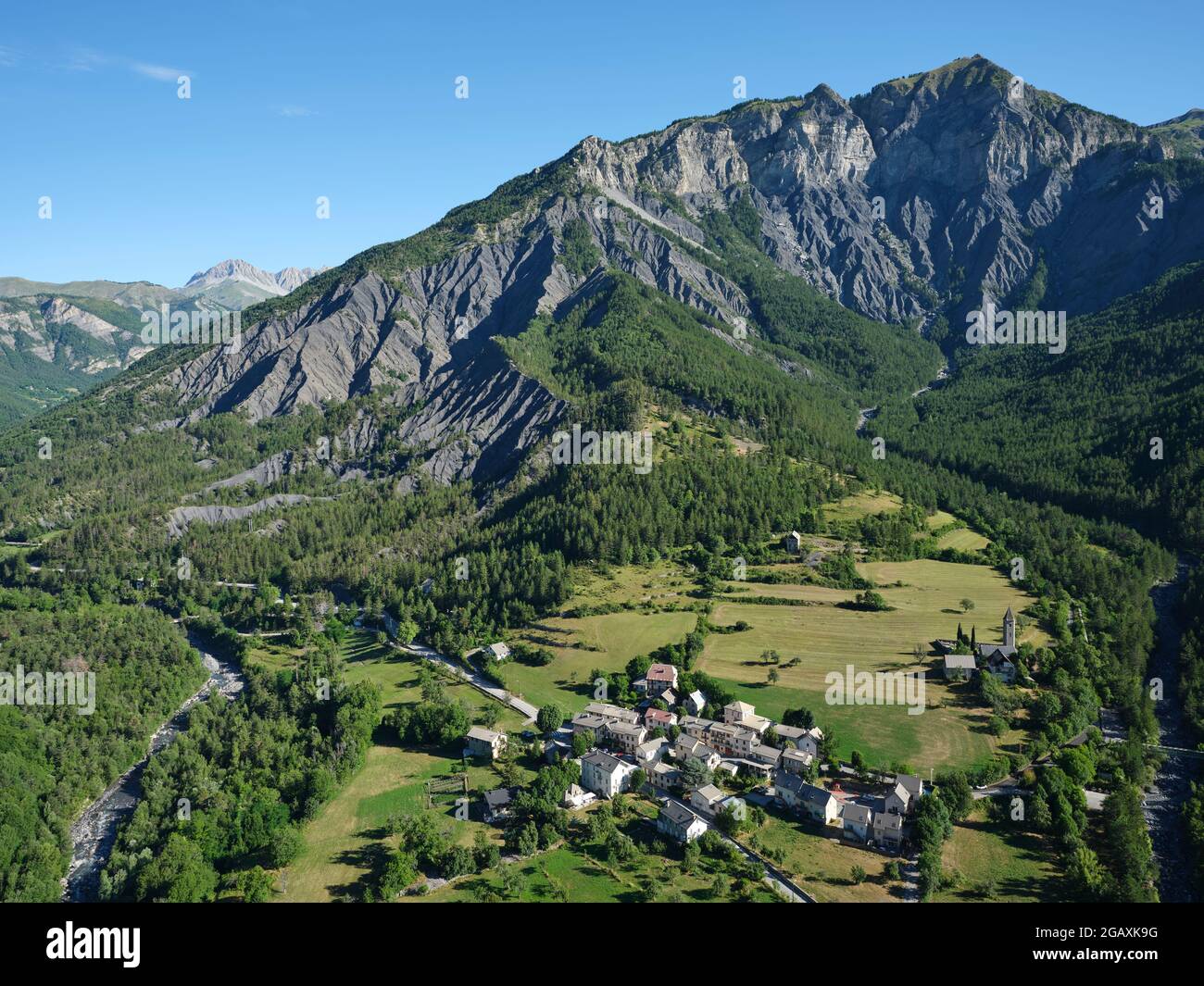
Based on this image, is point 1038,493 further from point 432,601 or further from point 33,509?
point 33,509

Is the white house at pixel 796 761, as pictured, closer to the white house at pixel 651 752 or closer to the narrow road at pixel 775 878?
the narrow road at pixel 775 878

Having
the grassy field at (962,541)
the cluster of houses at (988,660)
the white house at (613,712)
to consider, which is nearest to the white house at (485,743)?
the white house at (613,712)

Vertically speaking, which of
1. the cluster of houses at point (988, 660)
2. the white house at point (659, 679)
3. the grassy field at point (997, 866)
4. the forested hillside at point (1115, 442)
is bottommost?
the grassy field at point (997, 866)

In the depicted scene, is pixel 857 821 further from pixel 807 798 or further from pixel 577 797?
pixel 577 797

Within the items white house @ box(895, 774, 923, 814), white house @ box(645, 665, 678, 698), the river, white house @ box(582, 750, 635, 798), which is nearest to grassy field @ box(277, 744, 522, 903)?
white house @ box(582, 750, 635, 798)

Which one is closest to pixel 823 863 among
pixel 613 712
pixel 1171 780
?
pixel 613 712
